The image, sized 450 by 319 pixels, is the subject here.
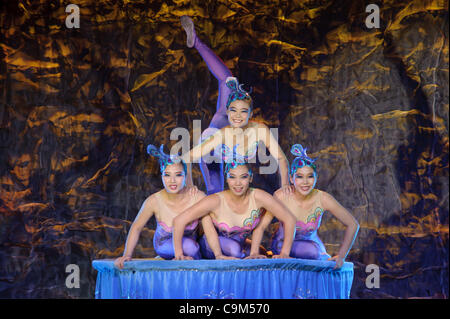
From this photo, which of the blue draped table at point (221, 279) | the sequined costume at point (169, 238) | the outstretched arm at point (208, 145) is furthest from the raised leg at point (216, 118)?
the blue draped table at point (221, 279)

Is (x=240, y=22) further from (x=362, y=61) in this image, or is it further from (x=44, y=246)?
(x=44, y=246)

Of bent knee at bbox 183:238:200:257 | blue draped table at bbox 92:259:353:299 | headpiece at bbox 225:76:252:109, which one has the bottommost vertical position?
blue draped table at bbox 92:259:353:299

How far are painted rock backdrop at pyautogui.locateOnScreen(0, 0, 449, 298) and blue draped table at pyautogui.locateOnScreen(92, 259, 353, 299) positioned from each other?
4.73 ft

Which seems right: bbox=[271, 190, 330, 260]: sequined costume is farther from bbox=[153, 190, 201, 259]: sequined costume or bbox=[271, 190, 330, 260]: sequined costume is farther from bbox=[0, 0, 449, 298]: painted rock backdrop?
bbox=[0, 0, 449, 298]: painted rock backdrop

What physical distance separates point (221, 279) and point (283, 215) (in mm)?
411

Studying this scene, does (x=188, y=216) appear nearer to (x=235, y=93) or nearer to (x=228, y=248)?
(x=228, y=248)

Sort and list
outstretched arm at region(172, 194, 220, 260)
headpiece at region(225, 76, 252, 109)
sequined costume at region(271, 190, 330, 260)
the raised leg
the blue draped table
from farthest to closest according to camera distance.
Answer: the raised leg < headpiece at region(225, 76, 252, 109) < sequined costume at region(271, 190, 330, 260) < outstretched arm at region(172, 194, 220, 260) < the blue draped table

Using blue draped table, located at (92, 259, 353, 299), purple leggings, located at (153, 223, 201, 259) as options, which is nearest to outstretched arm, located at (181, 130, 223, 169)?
purple leggings, located at (153, 223, 201, 259)

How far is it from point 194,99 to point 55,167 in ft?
3.25

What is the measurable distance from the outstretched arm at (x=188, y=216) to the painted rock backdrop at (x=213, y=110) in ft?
4.47

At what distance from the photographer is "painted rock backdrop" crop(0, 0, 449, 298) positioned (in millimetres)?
4039

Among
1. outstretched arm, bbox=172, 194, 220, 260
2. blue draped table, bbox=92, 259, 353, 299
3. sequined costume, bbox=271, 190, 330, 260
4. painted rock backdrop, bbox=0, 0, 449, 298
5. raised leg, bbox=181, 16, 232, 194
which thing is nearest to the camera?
blue draped table, bbox=92, 259, 353, 299

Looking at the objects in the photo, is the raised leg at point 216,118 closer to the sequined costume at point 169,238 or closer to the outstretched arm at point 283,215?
the sequined costume at point 169,238

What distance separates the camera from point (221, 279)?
260cm
